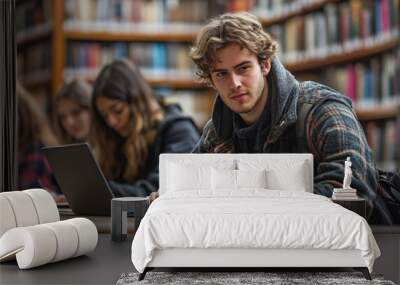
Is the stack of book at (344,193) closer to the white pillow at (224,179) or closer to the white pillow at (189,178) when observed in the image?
the white pillow at (224,179)

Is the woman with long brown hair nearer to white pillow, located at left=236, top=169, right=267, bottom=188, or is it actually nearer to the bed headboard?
the bed headboard

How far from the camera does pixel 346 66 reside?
18.2ft

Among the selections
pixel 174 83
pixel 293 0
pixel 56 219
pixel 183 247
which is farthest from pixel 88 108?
pixel 183 247

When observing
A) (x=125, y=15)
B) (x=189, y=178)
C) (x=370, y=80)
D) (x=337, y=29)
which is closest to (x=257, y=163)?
(x=189, y=178)

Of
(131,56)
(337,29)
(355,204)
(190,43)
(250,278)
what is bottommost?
(250,278)

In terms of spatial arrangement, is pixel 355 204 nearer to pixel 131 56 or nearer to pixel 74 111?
pixel 131 56

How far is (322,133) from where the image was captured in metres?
5.32

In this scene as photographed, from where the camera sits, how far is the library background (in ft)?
17.9

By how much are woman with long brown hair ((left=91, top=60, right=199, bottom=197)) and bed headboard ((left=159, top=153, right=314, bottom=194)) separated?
0.30 m

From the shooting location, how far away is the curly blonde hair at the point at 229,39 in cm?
545

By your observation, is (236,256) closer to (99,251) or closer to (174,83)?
(99,251)

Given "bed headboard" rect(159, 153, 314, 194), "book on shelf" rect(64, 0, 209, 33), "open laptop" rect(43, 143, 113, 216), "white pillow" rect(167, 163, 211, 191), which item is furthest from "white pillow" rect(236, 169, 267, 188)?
"book on shelf" rect(64, 0, 209, 33)

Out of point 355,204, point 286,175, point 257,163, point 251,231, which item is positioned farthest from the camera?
point 257,163

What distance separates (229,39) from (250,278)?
7.58 feet
